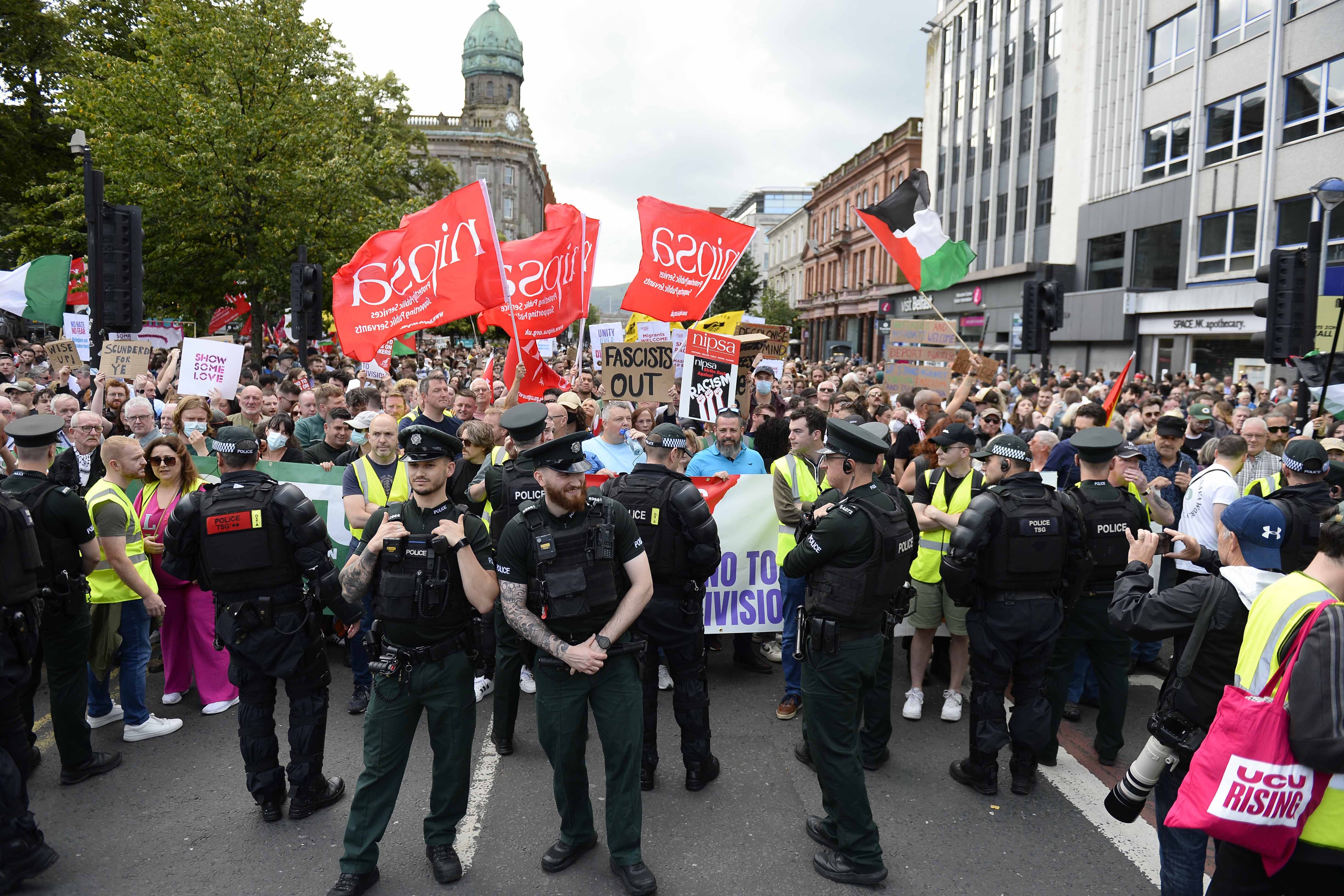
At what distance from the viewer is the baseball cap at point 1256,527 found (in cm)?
335

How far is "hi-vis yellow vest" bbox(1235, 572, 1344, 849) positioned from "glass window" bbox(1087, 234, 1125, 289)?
3190 centimetres

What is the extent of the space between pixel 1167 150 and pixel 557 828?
104 ft

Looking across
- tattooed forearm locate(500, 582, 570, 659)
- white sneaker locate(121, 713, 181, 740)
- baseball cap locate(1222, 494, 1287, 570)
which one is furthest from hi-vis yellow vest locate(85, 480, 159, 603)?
baseball cap locate(1222, 494, 1287, 570)

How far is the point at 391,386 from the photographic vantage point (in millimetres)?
10227

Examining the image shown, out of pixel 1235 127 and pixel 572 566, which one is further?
pixel 1235 127

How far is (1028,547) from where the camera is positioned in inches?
185

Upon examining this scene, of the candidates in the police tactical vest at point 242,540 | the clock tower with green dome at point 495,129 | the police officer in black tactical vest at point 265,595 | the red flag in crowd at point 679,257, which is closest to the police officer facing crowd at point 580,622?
the police officer in black tactical vest at point 265,595

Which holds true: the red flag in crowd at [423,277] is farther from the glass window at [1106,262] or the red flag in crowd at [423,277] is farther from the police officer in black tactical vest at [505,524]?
the glass window at [1106,262]

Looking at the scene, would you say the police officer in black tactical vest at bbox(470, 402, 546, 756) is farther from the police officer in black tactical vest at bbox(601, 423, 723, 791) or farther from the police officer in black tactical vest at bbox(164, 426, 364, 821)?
the police officer in black tactical vest at bbox(164, 426, 364, 821)

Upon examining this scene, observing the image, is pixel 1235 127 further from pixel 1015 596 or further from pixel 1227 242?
pixel 1015 596

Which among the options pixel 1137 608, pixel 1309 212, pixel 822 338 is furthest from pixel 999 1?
pixel 1137 608

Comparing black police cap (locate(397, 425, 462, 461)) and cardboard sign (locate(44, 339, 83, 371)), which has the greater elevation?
cardboard sign (locate(44, 339, 83, 371))

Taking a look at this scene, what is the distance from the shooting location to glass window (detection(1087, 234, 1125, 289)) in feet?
102

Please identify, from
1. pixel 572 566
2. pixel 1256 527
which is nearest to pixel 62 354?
pixel 572 566
